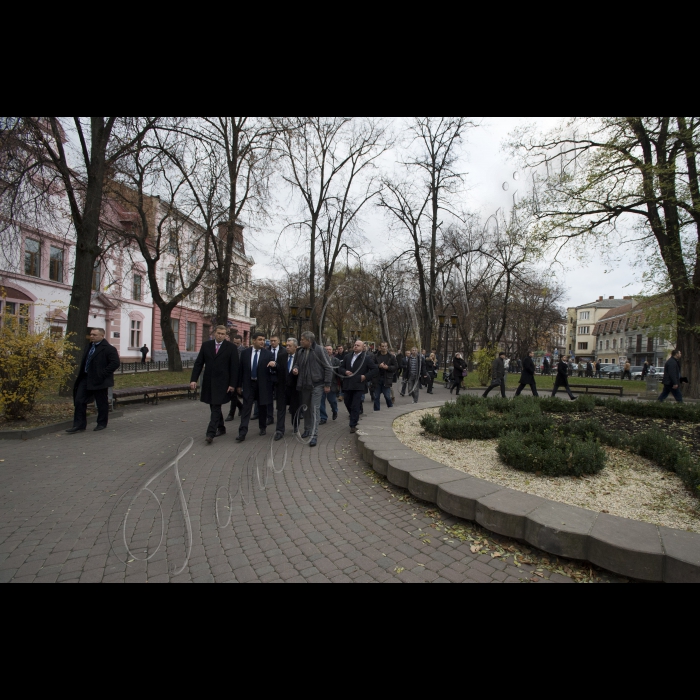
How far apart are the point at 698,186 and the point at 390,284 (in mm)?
14320

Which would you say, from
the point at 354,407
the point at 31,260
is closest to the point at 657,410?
the point at 354,407

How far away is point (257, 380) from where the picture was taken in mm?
8078

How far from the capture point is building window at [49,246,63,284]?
2852 centimetres

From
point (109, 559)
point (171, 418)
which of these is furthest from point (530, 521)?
point (171, 418)

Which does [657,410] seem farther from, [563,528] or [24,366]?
[24,366]

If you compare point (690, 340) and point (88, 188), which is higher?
point (88, 188)

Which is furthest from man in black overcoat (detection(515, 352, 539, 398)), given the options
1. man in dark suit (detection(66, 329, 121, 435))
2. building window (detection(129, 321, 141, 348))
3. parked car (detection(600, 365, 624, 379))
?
parked car (detection(600, 365, 624, 379))

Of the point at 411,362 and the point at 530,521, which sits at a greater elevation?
the point at 411,362

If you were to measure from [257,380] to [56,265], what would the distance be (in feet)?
98.2

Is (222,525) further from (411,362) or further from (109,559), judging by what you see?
(411,362)

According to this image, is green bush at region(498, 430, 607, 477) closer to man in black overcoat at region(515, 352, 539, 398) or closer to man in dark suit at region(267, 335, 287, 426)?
man in dark suit at region(267, 335, 287, 426)

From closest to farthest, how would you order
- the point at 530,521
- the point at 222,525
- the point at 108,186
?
the point at 530,521 → the point at 222,525 → the point at 108,186
